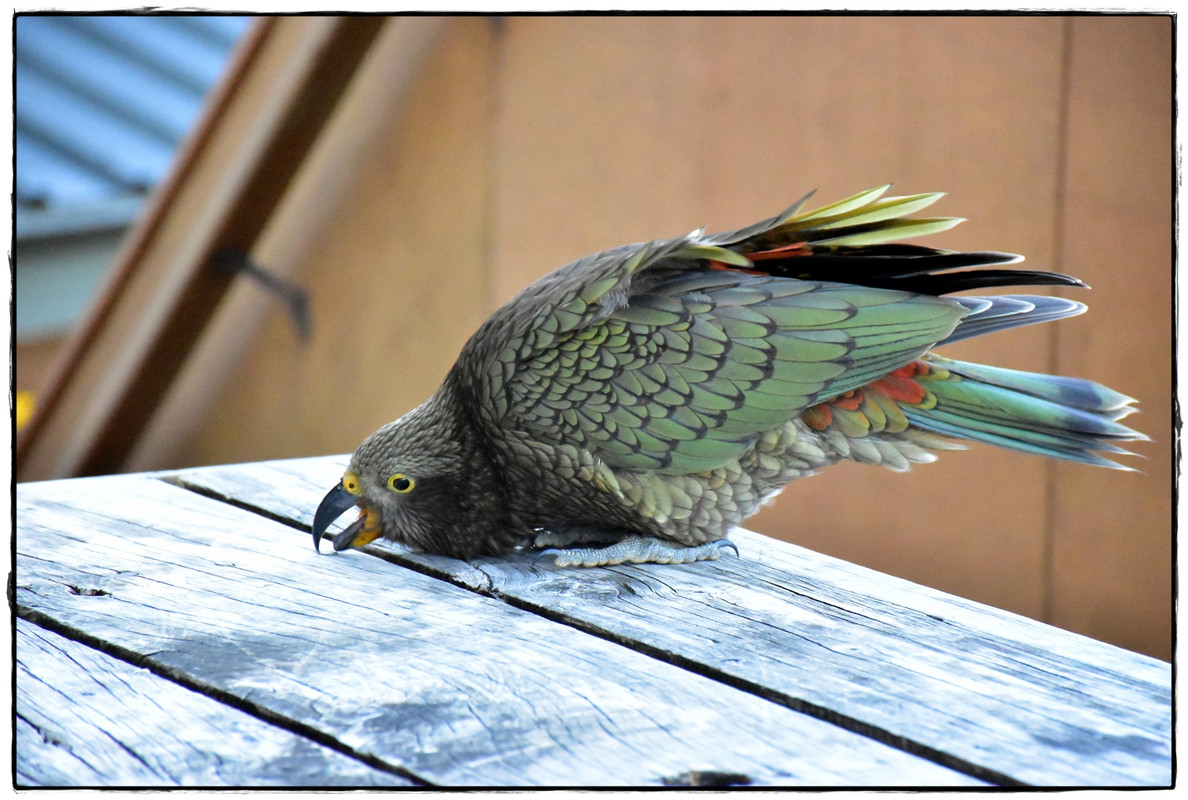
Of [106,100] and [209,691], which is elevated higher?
[106,100]

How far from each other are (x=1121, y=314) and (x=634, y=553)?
1.56 meters

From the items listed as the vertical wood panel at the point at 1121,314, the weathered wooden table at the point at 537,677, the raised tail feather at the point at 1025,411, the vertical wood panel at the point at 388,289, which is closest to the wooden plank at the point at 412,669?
the weathered wooden table at the point at 537,677

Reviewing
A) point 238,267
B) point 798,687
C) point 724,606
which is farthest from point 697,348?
point 238,267

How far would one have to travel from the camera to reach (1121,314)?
2.88m

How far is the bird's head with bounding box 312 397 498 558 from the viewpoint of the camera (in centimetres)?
204

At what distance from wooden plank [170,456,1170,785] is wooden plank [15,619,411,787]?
524 millimetres

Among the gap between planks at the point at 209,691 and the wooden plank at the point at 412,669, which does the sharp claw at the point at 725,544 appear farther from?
the gap between planks at the point at 209,691

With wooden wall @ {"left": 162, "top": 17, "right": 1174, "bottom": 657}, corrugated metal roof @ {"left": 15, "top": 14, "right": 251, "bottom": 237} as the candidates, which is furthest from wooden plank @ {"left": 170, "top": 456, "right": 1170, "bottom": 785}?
corrugated metal roof @ {"left": 15, "top": 14, "right": 251, "bottom": 237}

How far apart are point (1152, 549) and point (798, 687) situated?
6.04 ft

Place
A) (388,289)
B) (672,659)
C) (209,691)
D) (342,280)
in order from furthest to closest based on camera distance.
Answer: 1. (342,280)
2. (388,289)
3. (672,659)
4. (209,691)

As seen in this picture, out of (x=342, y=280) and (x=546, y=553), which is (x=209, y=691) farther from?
(x=342, y=280)

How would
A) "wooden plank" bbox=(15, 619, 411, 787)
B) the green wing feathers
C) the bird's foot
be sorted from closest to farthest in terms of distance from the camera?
"wooden plank" bbox=(15, 619, 411, 787), the green wing feathers, the bird's foot

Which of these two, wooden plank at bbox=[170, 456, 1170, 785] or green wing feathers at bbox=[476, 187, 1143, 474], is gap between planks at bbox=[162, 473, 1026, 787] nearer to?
wooden plank at bbox=[170, 456, 1170, 785]

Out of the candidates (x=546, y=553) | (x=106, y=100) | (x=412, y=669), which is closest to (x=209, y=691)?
(x=412, y=669)
